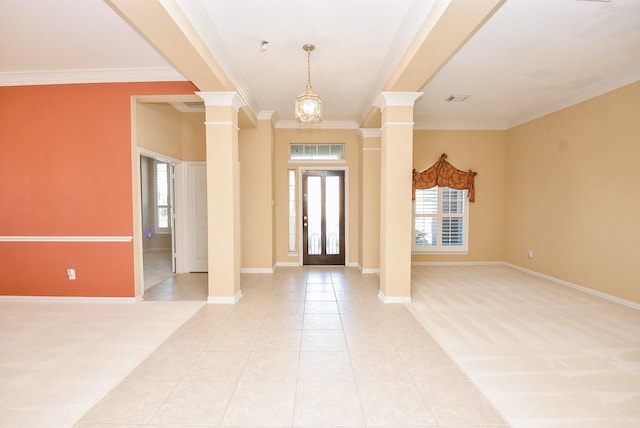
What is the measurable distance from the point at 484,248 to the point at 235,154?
18.1ft

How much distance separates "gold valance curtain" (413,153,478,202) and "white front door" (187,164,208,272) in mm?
4264

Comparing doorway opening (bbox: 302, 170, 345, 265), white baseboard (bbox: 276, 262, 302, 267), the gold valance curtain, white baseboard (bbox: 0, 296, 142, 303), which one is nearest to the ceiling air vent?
the gold valance curtain

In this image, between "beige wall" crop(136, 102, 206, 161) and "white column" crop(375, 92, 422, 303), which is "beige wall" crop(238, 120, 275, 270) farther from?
"white column" crop(375, 92, 422, 303)

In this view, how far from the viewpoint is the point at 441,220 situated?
680 centimetres

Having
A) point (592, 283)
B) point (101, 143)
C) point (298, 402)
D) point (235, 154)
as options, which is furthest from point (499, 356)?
point (101, 143)

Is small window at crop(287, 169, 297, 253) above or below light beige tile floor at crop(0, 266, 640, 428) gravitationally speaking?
above

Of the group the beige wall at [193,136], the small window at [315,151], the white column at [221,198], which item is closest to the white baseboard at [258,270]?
the white column at [221,198]

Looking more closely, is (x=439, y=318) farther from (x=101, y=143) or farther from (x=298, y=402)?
(x=101, y=143)

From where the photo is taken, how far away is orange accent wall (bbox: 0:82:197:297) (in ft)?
13.6

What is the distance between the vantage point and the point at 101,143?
415cm

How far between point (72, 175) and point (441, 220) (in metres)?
6.48

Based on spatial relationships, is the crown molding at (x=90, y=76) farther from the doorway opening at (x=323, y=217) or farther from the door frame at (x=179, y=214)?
the doorway opening at (x=323, y=217)

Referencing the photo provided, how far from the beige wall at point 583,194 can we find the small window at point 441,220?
97cm

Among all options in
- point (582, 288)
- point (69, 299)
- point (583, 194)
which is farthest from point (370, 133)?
point (69, 299)
